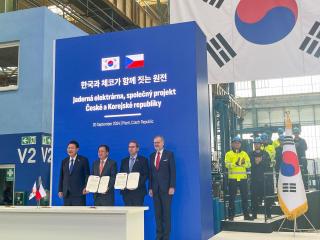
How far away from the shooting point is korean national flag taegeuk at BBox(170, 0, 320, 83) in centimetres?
916

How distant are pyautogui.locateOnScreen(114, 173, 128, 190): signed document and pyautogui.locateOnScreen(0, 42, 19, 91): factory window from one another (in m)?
4.23

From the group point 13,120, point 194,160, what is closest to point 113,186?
point 194,160

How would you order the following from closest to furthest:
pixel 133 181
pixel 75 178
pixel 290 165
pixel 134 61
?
pixel 133 181
pixel 75 178
pixel 134 61
pixel 290 165

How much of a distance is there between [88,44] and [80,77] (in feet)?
2.13

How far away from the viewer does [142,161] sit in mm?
6977

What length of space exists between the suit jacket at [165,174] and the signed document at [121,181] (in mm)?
461

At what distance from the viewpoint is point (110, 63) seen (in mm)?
7816

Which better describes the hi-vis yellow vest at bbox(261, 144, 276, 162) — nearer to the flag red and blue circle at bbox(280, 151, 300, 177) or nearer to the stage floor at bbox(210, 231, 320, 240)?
the stage floor at bbox(210, 231, 320, 240)

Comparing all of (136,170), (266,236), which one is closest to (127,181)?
(136,170)

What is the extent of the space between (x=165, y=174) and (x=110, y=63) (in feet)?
7.90

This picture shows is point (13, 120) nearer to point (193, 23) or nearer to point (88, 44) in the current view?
point (88, 44)

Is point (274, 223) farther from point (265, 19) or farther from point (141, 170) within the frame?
point (265, 19)

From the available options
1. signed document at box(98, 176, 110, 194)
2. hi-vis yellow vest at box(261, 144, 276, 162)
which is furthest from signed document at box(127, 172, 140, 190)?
hi-vis yellow vest at box(261, 144, 276, 162)

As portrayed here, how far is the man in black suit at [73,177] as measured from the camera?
7.15 m
